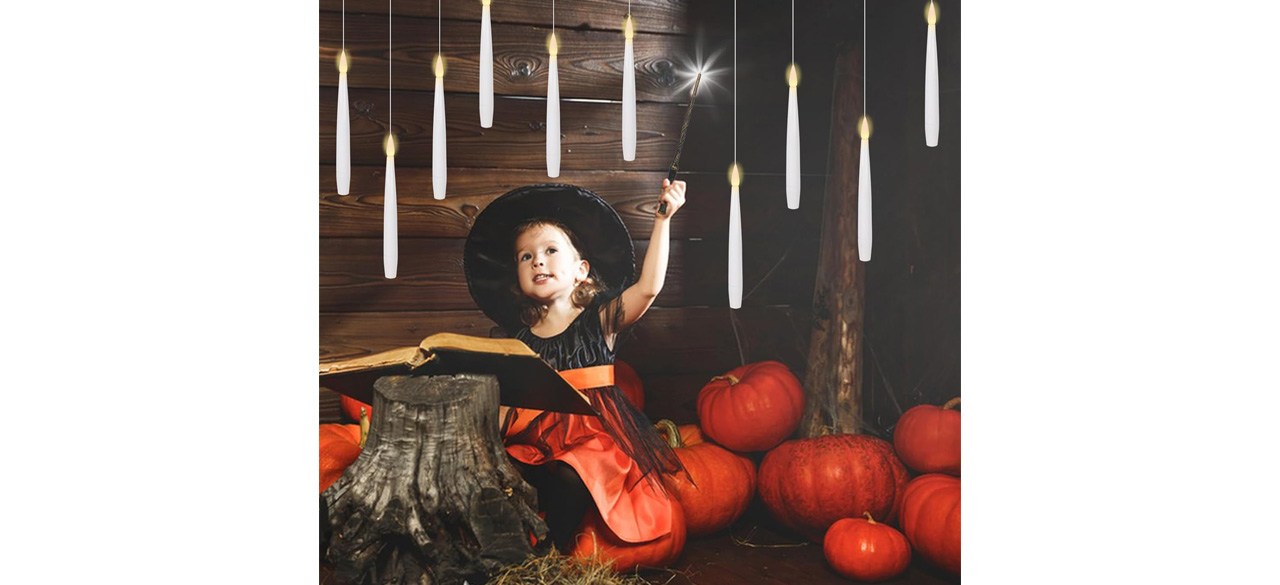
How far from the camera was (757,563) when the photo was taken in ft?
8.66

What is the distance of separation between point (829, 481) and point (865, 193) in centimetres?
72

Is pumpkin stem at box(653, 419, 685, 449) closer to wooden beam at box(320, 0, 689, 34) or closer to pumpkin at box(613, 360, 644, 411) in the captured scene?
pumpkin at box(613, 360, 644, 411)

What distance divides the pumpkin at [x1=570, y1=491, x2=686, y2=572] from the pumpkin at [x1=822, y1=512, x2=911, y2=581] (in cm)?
41

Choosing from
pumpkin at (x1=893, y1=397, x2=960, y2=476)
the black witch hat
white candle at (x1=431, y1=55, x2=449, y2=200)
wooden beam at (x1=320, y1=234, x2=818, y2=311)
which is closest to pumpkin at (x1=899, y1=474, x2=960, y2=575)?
pumpkin at (x1=893, y1=397, x2=960, y2=476)

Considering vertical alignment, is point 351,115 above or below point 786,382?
above

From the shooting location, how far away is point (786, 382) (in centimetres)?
274

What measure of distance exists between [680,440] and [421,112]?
102 centimetres

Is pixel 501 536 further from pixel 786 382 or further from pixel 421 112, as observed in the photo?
pixel 421 112

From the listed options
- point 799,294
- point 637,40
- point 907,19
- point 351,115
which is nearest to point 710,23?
point 637,40

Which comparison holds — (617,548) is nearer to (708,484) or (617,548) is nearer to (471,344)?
(708,484)

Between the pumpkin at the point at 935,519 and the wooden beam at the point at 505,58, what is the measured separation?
1.14 m

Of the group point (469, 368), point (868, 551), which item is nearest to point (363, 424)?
point (469, 368)

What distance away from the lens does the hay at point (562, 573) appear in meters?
2.44

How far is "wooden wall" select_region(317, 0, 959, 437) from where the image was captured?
98.8 inches
